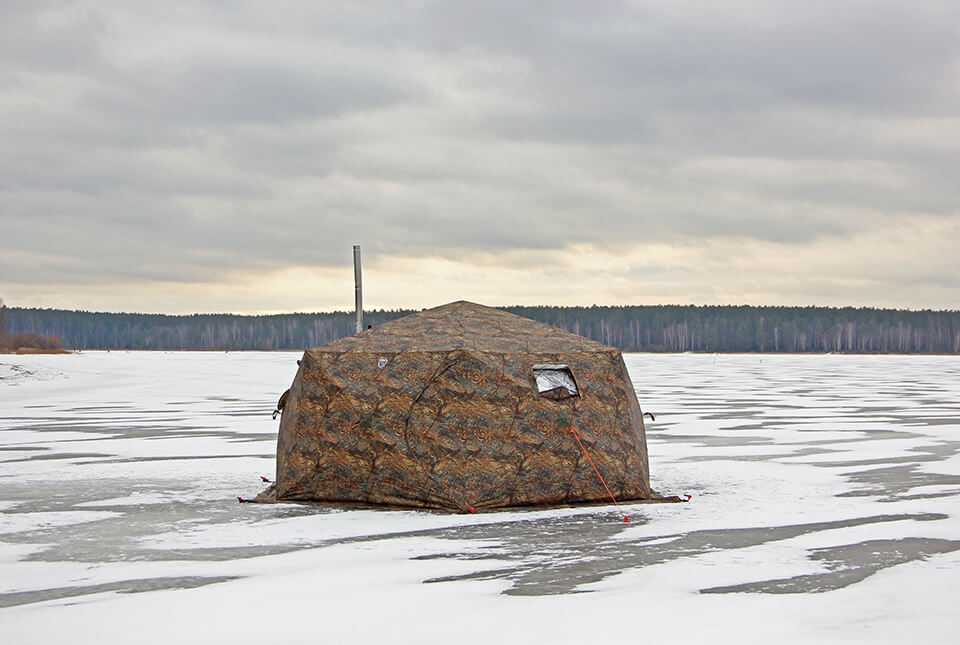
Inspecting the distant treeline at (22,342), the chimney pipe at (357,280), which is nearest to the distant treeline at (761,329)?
the distant treeline at (22,342)

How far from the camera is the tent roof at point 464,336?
12773mm

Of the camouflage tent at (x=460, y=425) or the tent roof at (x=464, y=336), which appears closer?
the camouflage tent at (x=460, y=425)

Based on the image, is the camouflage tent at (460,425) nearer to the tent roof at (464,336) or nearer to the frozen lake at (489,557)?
the tent roof at (464,336)

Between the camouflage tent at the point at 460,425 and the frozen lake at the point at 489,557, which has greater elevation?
the camouflage tent at the point at 460,425

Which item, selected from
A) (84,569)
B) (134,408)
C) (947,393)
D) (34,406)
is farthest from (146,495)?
(947,393)

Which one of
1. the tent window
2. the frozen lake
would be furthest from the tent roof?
the frozen lake

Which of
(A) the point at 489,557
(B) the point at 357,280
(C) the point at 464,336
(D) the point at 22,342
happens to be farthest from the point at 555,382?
(D) the point at 22,342

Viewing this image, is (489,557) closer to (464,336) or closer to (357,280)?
(464,336)

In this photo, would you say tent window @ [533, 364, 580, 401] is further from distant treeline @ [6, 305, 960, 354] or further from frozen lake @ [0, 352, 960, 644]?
distant treeline @ [6, 305, 960, 354]

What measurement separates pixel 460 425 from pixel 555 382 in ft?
4.40

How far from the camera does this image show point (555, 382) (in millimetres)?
12594

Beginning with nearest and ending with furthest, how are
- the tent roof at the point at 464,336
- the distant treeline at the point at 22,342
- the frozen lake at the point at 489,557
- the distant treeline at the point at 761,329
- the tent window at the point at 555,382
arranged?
the frozen lake at the point at 489,557 < the tent window at the point at 555,382 < the tent roof at the point at 464,336 < the distant treeline at the point at 22,342 < the distant treeline at the point at 761,329

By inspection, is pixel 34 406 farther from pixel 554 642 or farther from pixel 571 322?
pixel 571 322

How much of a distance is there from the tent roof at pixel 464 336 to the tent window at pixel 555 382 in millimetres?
287
